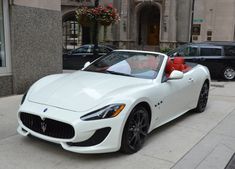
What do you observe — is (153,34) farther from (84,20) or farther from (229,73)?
(84,20)

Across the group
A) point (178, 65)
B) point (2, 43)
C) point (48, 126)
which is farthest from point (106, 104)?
point (2, 43)

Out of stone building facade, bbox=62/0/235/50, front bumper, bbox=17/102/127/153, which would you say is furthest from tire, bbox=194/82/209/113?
stone building facade, bbox=62/0/235/50

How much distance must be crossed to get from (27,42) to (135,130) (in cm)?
488

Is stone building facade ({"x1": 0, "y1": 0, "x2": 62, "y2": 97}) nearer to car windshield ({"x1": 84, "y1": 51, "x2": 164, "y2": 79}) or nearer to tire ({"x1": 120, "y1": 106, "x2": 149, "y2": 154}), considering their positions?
car windshield ({"x1": 84, "y1": 51, "x2": 164, "y2": 79})

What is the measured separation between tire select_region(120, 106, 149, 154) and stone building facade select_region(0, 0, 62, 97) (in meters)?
4.40

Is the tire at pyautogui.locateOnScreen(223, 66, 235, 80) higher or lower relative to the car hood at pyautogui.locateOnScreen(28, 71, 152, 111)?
lower

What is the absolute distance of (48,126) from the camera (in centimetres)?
374

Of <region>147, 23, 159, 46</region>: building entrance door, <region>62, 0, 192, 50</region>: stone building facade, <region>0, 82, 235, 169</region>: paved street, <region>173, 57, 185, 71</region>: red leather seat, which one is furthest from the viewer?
<region>147, 23, 159, 46</region>: building entrance door

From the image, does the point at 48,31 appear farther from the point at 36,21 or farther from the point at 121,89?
the point at 121,89

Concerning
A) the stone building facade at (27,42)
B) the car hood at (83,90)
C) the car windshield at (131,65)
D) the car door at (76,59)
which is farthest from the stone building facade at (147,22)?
the car hood at (83,90)

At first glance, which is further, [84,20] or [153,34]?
[153,34]

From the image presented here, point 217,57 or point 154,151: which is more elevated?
point 217,57

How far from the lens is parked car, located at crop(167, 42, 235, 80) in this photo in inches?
489

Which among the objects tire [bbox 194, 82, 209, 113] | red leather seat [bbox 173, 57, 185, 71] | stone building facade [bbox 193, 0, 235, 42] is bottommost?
tire [bbox 194, 82, 209, 113]
